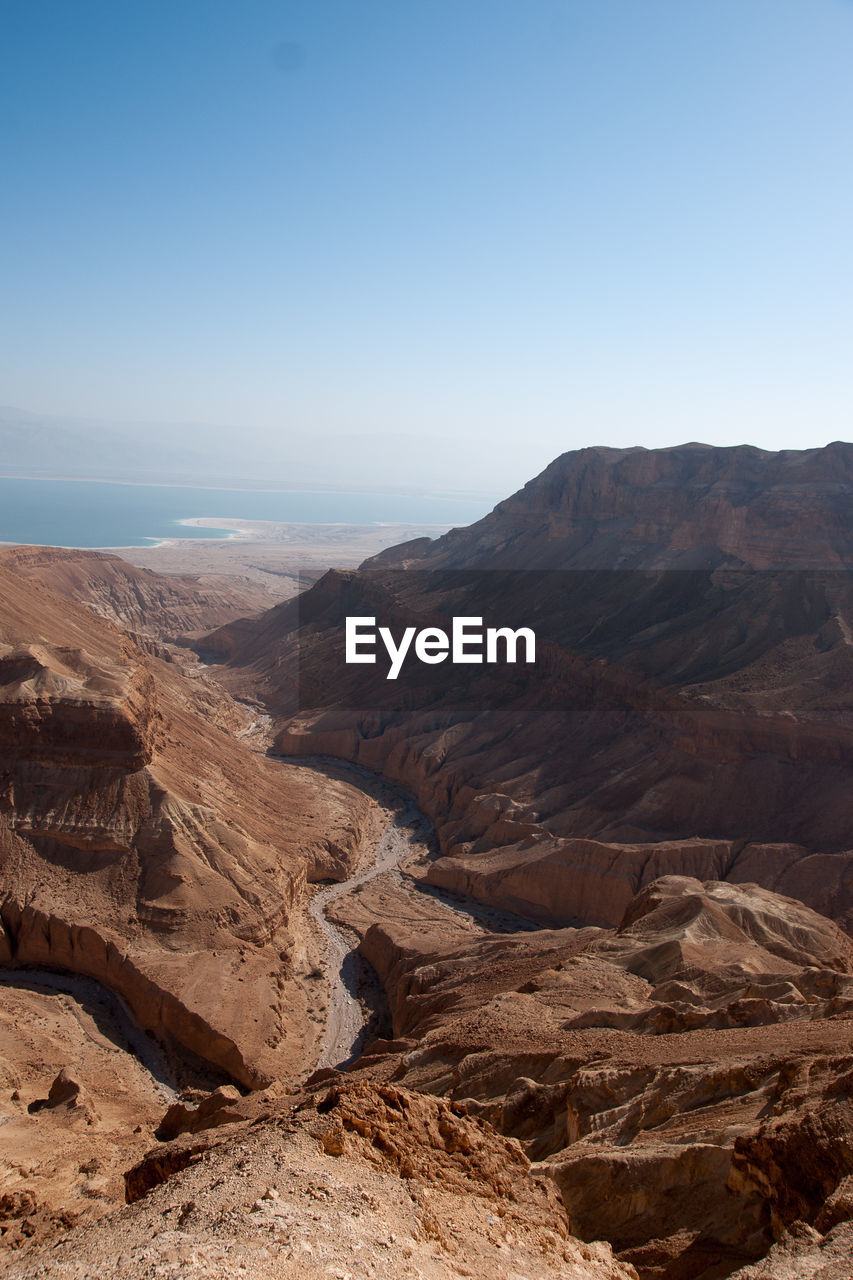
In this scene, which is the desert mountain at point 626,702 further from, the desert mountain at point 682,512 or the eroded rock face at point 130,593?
the eroded rock face at point 130,593

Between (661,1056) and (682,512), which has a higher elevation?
(682,512)

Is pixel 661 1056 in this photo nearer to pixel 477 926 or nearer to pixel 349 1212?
pixel 349 1212

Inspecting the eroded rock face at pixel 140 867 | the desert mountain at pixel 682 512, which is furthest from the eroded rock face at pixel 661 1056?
the desert mountain at pixel 682 512

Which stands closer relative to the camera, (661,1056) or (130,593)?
(661,1056)

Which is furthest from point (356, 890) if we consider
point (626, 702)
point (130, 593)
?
point (130, 593)

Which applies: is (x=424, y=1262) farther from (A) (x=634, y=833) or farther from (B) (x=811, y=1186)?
(A) (x=634, y=833)

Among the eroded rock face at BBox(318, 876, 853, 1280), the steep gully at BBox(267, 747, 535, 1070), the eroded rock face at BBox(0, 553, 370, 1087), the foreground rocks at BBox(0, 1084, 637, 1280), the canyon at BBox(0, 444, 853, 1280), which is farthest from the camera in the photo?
the steep gully at BBox(267, 747, 535, 1070)

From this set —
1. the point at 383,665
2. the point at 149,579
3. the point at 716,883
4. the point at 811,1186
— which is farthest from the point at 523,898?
the point at 149,579

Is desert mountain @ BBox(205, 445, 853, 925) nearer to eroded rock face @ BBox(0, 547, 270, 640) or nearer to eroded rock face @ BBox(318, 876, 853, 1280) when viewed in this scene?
eroded rock face @ BBox(318, 876, 853, 1280)

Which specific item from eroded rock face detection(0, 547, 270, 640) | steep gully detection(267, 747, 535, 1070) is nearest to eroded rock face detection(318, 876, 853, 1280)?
steep gully detection(267, 747, 535, 1070)
